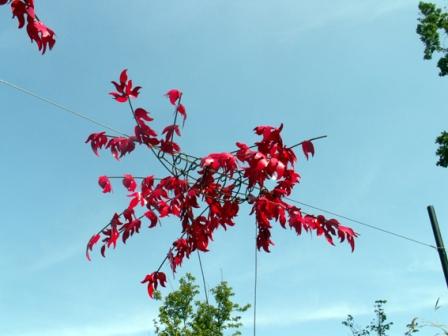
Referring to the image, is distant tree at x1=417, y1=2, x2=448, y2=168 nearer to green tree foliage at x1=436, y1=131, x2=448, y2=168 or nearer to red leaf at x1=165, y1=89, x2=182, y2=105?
green tree foliage at x1=436, y1=131, x2=448, y2=168

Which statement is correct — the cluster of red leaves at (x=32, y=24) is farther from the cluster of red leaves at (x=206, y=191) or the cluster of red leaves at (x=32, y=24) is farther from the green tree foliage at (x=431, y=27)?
the green tree foliage at (x=431, y=27)

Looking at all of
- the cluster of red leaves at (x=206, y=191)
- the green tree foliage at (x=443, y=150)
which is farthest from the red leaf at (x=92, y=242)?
the green tree foliage at (x=443, y=150)

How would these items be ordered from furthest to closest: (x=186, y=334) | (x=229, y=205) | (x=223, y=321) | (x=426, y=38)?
(x=223, y=321), (x=186, y=334), (x=426, y=38), (x=229, y=205)

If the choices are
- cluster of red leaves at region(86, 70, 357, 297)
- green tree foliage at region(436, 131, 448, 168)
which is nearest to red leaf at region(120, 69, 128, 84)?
cluster of red leaves at region(86, 70, 357, 297)

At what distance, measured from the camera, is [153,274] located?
3.11m

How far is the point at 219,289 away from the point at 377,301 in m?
7.21

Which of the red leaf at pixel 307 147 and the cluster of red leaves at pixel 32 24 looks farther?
the red leaf at pixel 307 147

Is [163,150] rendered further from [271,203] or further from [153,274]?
[153,274]

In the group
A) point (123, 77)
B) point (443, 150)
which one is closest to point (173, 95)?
point (123, 77)

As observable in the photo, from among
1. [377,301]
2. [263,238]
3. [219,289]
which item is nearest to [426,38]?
[377,301]

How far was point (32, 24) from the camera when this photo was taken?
1.95 meters

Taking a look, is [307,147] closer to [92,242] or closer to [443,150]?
[92,242]

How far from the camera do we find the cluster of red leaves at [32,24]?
74.5 inches

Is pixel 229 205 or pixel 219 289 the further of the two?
pixel 219 289
